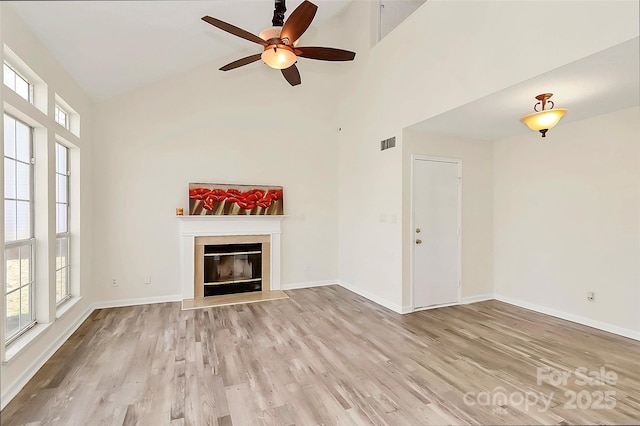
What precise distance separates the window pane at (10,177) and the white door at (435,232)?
4.08 metres

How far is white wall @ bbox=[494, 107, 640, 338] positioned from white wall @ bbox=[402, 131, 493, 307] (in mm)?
146

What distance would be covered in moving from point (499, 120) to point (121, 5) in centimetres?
391

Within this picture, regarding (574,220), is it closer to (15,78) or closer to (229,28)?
(229,28)

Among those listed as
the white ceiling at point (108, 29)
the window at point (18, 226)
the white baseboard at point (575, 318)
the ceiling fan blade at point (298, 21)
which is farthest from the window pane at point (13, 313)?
the white baseboard at point (575, 318)

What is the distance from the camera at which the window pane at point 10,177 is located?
2343mm

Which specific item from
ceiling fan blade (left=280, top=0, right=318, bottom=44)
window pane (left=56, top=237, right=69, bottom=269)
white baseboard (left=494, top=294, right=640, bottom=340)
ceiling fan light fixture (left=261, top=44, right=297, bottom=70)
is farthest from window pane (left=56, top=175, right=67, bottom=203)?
white baseboard (left=494, top=294, right=640, bottom=340)

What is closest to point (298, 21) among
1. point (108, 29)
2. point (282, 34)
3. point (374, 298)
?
point (282, 34)

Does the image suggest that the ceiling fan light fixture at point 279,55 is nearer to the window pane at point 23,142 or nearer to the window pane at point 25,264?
the window pane at point 23,142

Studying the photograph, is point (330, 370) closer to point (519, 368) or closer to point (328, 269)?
point (519, 368)

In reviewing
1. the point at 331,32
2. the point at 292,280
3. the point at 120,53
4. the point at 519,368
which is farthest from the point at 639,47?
the point at 292,280

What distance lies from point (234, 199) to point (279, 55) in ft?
9.11

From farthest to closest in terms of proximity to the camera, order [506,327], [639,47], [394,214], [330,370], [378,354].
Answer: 1. [394,214]
2. [506,327]
3. [378,354]
4. [330,370]
5. [639,47]

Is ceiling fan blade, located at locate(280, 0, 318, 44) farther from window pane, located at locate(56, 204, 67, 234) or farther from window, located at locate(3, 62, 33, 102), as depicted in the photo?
window pane, located at locate(56, 204, 67, 234)

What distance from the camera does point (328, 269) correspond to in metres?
5.81
